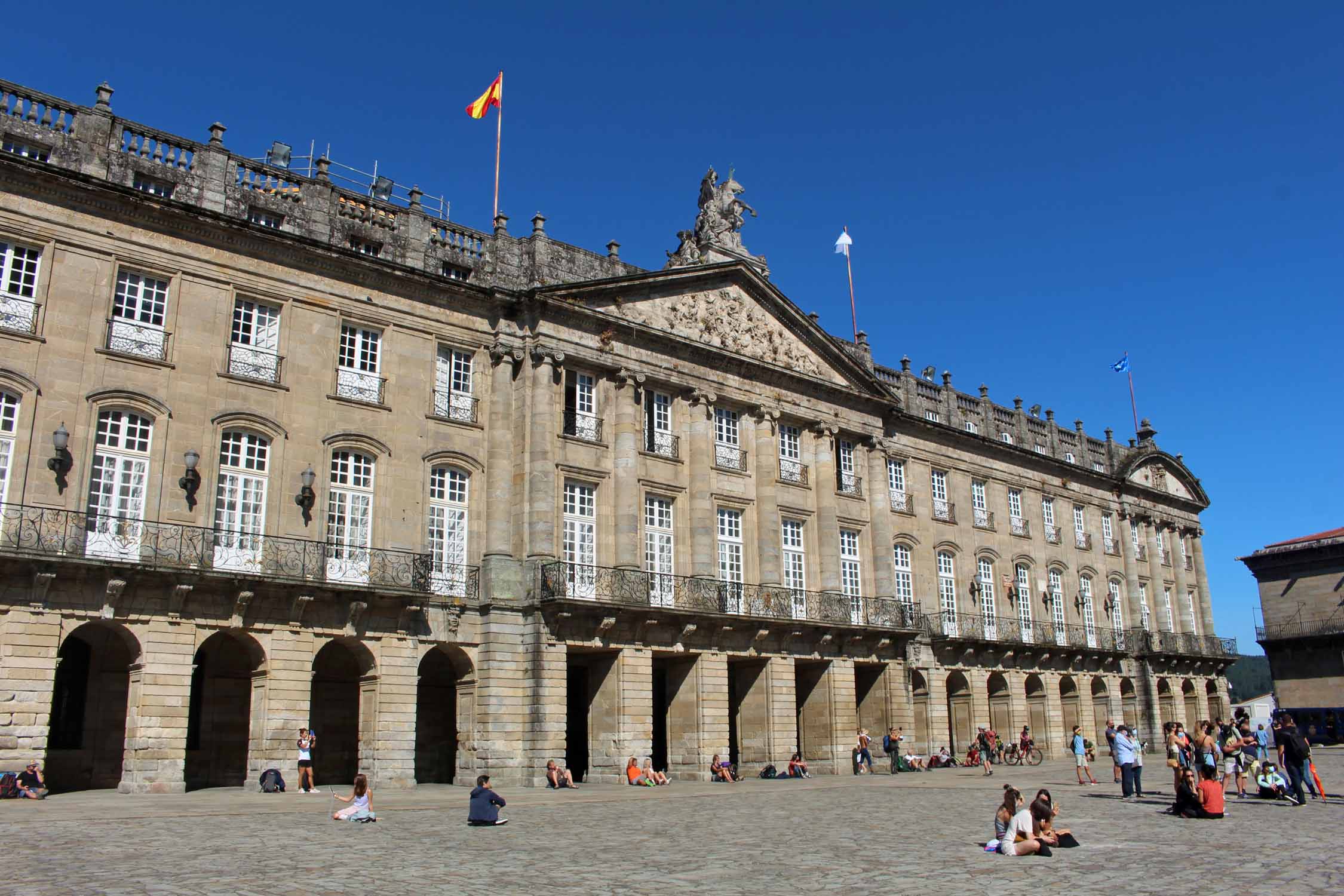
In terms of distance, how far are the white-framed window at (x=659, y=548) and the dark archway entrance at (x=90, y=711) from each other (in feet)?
41.9

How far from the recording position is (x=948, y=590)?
4097cm

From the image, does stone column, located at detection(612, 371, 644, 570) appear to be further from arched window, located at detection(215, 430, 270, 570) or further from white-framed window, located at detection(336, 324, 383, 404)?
arched window, located at detection(215, 430, 270, 570)

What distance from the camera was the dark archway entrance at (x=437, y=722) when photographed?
94.4ft

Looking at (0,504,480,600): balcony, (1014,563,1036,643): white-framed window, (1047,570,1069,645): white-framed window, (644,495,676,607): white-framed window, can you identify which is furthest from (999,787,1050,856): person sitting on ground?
(1047,570,1069,645): white-framed window

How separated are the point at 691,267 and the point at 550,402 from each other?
6710mm

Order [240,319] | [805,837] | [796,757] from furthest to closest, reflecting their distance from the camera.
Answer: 1. [796,757]
2. [240,319]
3. [805,837]

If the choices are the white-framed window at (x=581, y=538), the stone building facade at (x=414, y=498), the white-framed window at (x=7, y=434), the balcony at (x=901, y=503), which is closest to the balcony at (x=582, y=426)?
the stone building facade at (x=414, y=498)

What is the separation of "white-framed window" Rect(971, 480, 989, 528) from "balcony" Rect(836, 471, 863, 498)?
7.46m

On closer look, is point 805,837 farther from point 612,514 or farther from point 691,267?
point 691,267

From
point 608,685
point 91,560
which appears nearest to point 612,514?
point 608,685

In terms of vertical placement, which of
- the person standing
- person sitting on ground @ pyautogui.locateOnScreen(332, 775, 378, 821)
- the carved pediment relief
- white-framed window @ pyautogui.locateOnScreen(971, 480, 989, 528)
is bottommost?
person sitting on ground @ pyautogui.locateOnScreen(332, 775, 378, 821)

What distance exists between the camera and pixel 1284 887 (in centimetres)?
1084

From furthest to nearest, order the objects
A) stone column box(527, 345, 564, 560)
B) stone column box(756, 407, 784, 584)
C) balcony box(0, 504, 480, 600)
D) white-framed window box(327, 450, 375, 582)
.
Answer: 1. stone column box(756, 407, 784, 584)
2. stone column box(527, 345, 564, 560)
3. white-framed window box(327, 450, 375, 582)
4. balcony box(0, 504, 480, 600)

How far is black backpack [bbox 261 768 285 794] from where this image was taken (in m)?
22.7
